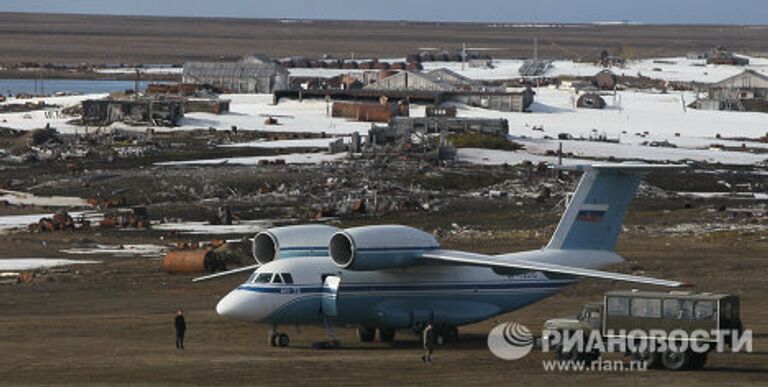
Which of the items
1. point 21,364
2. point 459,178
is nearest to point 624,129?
point 459,178

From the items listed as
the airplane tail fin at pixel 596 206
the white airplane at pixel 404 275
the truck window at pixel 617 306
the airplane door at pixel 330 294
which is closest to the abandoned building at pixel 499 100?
the airplane tail fin at pixel 596 206

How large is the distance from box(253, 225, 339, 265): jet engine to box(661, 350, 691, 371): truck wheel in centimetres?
1036

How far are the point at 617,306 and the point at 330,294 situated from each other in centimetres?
784

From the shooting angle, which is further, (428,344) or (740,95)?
(740,95)

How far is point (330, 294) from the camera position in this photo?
45656 millimetres

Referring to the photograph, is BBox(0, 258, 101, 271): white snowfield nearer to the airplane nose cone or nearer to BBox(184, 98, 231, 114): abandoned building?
the airplane nose cone

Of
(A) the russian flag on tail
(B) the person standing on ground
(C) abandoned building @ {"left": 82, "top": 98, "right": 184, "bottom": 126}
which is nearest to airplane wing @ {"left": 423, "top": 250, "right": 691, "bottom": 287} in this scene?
(B) the person standing on ground

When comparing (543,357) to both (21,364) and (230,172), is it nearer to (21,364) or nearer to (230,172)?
(21,364)

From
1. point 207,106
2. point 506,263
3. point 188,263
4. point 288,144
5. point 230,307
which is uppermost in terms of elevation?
point 506,263

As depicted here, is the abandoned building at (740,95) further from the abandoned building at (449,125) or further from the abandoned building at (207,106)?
the abandoned building at (207,106)

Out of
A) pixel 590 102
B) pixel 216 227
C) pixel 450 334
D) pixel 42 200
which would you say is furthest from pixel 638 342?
pixel 590 102

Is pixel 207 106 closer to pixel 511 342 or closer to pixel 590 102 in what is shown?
pixel 590 102

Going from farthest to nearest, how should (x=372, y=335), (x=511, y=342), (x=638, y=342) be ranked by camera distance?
(x=372, y=335) → (x=511, y=342) → (x=638, y=342)

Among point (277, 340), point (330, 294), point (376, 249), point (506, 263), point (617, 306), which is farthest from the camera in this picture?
point (277, 340)
